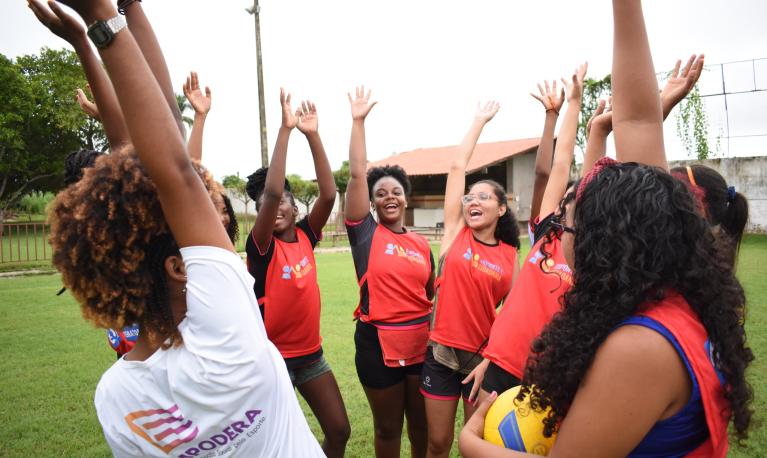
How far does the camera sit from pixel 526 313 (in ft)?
9.58

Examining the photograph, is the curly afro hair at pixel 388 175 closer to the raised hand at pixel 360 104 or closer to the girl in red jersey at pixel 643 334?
the raised hand at pixel 360 104

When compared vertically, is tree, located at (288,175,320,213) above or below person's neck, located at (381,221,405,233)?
above

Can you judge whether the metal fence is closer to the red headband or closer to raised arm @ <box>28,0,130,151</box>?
raised arm @ <box>28,0,130,151</box>

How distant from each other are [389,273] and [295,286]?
76 centimetres

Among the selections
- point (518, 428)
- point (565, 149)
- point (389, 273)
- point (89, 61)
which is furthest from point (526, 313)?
point (89, 61)

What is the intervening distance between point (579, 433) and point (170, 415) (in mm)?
1130

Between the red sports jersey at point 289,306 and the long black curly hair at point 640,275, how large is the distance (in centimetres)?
Answer: 263

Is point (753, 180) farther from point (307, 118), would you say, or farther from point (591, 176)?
point (591, 176)

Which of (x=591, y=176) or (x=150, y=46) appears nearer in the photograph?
(x=591, y=176)

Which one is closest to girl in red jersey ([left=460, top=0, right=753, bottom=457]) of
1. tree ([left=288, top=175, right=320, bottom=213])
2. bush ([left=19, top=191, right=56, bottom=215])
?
tree ([left=288, top=175, right=320, bottom=213])

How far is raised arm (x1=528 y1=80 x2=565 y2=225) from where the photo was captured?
3.99m

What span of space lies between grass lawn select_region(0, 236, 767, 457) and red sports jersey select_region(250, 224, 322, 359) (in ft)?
3.83

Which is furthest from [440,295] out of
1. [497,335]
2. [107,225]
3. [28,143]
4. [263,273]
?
[28,143]

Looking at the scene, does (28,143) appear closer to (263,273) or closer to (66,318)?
(66,318)
